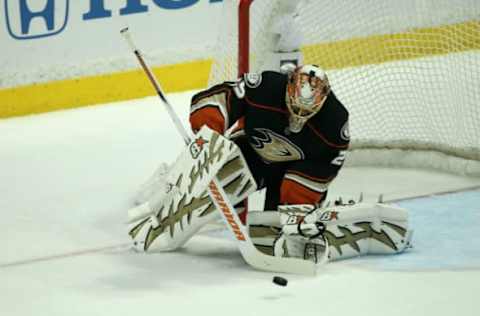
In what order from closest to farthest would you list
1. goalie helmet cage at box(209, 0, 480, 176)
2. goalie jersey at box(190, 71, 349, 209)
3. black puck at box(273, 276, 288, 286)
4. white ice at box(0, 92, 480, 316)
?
white ice at box(0, 92, 480, 316)
black puck at box(273, 276, 288, 286)
goalie jersey at box(190, 71, 349, 209)
goalie helmet cage at box(209, 0, 480, 176)

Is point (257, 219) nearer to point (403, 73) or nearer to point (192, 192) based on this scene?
point (192, 192)

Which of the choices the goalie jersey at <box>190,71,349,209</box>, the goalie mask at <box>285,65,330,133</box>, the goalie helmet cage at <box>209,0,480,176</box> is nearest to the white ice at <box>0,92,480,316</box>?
the goalie helmet cage at <box>209,0,480,176</box>

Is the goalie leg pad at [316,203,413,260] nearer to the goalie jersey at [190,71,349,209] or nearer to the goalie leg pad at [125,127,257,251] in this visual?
the goalie jersey at [190,71,349,209]

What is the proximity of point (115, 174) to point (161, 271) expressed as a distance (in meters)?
1.44

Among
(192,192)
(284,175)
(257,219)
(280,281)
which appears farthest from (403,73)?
(280,281)

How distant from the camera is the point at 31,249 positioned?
429 cm

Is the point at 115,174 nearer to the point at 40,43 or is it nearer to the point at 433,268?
the point at 40,43

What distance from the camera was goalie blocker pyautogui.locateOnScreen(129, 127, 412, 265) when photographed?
3.91m

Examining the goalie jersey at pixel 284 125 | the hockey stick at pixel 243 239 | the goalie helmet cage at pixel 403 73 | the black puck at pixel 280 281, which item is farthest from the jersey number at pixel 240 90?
the goalie helmet cage at pixel 403 73

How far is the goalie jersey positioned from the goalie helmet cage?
0.85 metres

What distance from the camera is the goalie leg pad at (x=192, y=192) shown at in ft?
12.8

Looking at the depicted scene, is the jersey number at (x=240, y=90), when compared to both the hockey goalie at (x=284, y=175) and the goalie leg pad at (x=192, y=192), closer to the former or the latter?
the hockey goalie at (x=284, y=175)

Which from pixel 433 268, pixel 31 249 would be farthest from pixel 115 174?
pixel 433 268

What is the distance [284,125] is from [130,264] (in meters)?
0.65
